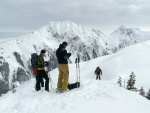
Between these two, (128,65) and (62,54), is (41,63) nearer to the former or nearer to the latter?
(62,54)

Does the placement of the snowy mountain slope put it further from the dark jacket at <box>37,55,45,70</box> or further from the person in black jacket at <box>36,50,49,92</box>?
the dark jacket at <box>37,55,45,70</box>

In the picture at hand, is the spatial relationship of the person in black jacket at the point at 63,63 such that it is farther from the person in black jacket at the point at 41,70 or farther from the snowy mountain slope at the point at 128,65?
the snowy mountain slope at the point at 128,65

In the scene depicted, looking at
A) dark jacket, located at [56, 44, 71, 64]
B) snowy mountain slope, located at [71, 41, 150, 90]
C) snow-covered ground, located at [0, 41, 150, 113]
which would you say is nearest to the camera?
snow-covered ground, located at [0, 41, 150, 113]

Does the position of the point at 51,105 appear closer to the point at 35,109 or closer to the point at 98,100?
the point at 35,109

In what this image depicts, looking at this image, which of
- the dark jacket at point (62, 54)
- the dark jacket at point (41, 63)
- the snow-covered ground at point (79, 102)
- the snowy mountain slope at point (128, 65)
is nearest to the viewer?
the snow-covered ground at point (79, 102)

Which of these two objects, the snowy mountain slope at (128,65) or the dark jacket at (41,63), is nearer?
the dark jacket at (41,63)

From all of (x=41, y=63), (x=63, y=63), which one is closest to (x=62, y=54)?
(x=63, y=63)

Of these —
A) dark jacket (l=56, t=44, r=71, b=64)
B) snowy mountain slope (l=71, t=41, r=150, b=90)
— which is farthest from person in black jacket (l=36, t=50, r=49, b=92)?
snowy mountain slope (l=71, t=41, r=150, b=90)

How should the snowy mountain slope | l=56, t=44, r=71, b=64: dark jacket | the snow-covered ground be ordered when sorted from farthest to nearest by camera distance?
1. the snowy mountain slope
2. l=56, t=44, r=71, b=64: dark jacket
3. the snow-covered ground

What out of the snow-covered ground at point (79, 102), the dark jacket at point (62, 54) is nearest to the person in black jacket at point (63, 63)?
the dark jacket at point (62, 54)

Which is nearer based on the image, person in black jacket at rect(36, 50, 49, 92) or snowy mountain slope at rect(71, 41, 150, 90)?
person in black jacket at rect(36, 50, 49, 92)

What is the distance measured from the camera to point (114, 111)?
13352 millimetres

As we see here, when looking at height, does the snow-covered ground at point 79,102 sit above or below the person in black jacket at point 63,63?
below

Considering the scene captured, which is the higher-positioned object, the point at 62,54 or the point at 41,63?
the point at 62,54
